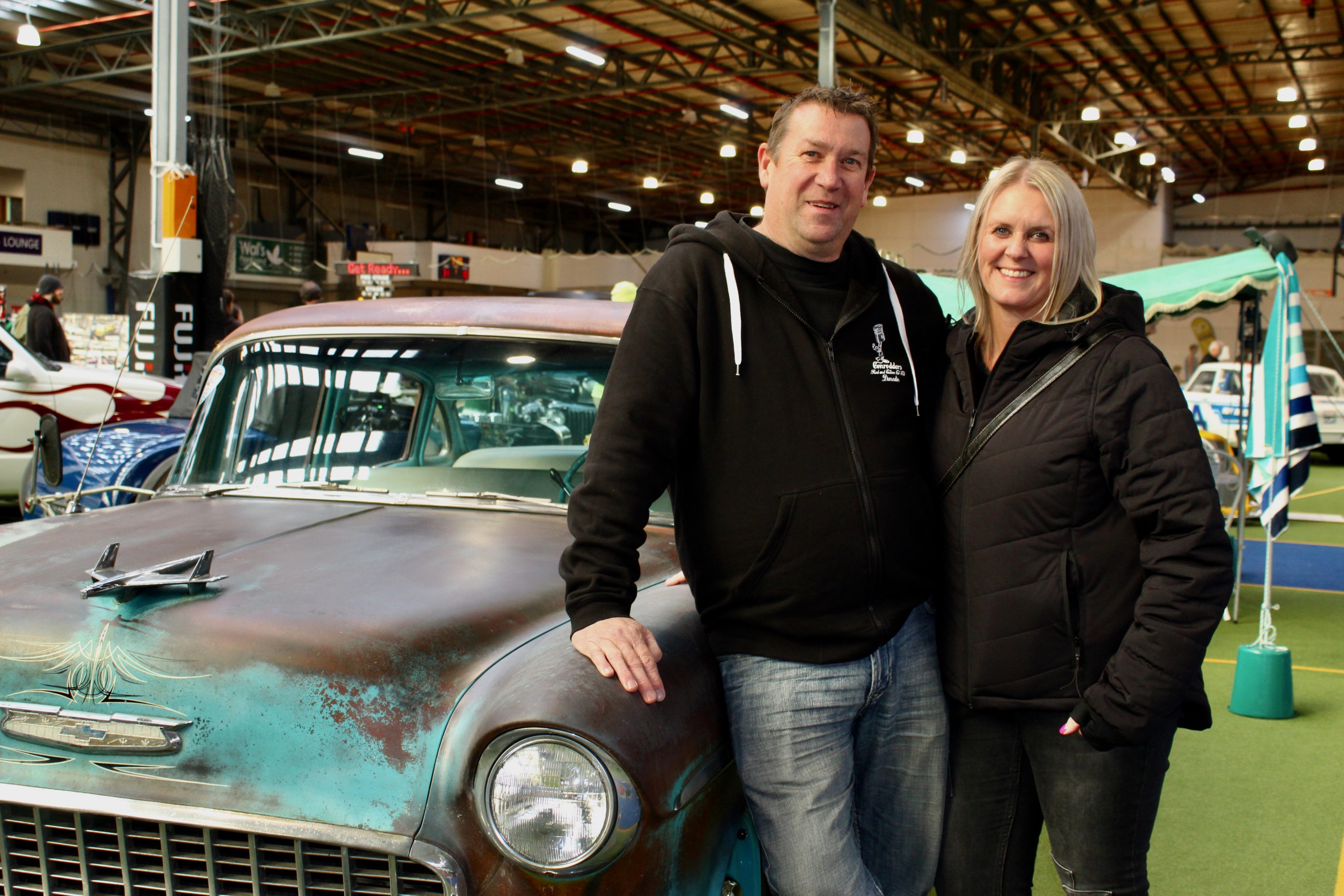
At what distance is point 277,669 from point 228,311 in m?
12.6

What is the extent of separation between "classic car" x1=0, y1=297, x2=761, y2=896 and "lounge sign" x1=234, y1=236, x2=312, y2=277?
2658 centimetres

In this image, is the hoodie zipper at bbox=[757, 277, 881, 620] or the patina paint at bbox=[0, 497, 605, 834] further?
the hoodie zipper at bbox=[757, 277, 881, 620]

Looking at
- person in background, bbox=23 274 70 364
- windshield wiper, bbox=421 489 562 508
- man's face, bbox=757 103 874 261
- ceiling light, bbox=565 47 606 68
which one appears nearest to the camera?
man's face, bbox=757 103 874 261

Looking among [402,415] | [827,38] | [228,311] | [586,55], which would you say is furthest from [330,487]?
[586,55]

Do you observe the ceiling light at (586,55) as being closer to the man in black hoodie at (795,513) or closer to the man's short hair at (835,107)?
the man's short hair at (835,107)

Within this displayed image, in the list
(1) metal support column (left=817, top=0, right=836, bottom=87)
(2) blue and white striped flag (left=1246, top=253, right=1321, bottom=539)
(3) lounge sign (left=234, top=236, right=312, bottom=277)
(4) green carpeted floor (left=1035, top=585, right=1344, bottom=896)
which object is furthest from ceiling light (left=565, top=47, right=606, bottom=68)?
(4) green carpeted floor (left=1035, top=585, right=1344, bottom=896)

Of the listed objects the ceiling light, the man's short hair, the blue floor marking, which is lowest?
the blue floor marking

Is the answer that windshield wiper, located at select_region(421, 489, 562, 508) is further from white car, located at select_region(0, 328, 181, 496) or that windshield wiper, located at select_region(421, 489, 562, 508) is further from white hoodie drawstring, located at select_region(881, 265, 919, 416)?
white car, located at select_region(0, 328, 181, 496)

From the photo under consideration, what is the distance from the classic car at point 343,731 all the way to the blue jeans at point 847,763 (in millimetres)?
86

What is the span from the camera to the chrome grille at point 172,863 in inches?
70.2

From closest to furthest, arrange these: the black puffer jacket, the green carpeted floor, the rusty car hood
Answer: the rusty car hood → the black puffer jacket → the green carpeted floor

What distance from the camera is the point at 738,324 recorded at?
6.81ft

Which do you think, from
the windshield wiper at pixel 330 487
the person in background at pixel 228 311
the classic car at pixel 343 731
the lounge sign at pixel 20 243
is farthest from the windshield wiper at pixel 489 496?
the lounge sign at pixel 20 243

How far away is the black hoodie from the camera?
201cm
